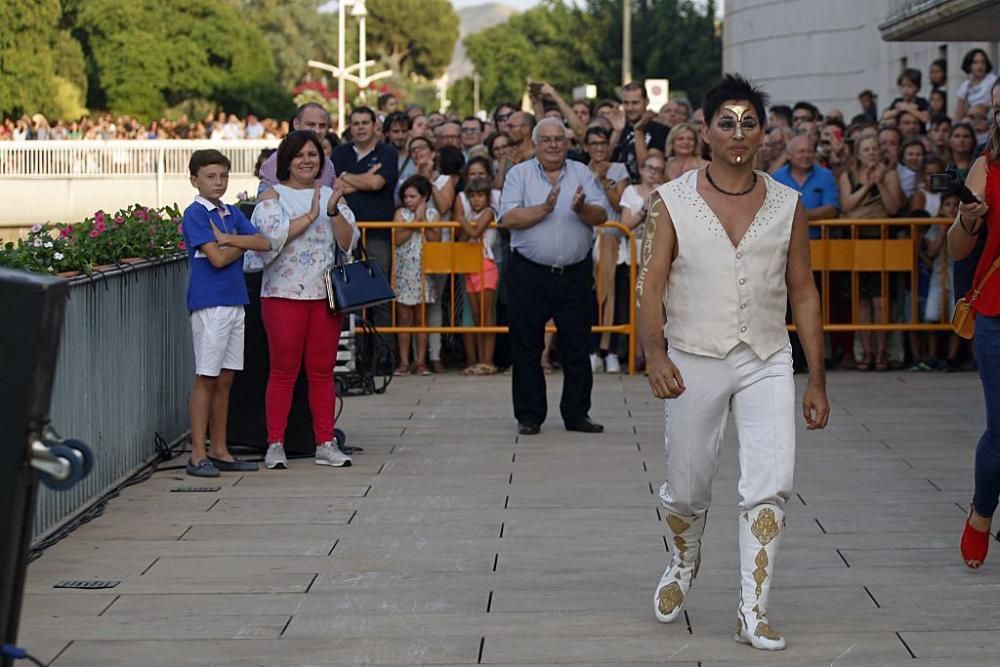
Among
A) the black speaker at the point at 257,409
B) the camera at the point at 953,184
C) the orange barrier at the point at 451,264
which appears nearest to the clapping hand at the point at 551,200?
the black speaker at the point at 257,409

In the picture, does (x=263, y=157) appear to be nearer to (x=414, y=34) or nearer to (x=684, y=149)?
(x=684, y=149)

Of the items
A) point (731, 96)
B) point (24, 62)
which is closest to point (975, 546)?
point (731, 96)

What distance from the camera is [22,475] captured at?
4477 millimetres

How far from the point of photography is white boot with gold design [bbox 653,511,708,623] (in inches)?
261

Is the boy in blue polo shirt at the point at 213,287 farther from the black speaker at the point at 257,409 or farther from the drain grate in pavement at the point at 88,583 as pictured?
the drain grate in pavement at the point at 88,583

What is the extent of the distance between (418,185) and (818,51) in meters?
22.3

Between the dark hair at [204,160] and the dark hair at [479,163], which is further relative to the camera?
the dark hair at [479,163]

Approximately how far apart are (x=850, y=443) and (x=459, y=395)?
146 inches

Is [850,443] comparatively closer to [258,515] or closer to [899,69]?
[258,515]

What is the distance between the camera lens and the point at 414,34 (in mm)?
129875

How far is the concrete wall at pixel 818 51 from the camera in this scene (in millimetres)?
35250

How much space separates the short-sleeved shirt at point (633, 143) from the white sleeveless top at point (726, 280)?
32.0 feet

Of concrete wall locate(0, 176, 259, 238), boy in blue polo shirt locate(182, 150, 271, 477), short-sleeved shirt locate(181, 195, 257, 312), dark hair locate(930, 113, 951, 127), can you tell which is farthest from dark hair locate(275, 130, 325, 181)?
concrete wall locate(0, 176, 259, 238)

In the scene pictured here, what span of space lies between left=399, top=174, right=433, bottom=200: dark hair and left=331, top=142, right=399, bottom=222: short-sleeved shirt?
0.34ft
